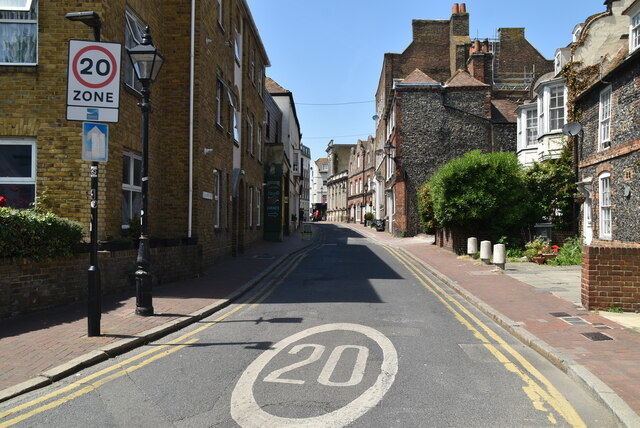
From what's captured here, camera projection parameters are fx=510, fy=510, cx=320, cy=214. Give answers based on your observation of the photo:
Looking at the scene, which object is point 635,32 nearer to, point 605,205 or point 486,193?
point 605,205

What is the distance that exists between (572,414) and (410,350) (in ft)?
8.23

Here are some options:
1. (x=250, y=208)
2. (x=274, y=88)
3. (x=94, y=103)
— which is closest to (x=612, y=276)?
(x=94, y=103)

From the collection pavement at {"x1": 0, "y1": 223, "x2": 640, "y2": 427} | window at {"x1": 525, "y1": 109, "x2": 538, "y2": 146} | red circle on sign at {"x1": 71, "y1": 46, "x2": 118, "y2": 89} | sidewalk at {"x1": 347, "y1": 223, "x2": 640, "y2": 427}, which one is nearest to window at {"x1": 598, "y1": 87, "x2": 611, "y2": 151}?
sidewalk at {"x1": 347, "y1": 223, "x2": 640, "y2": 427}

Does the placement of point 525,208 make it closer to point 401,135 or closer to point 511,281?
point 511,281

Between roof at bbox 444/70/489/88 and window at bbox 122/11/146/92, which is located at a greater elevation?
roof at bbox 444/70/489/88

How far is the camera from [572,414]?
4.73 m

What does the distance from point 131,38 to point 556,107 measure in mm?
18909

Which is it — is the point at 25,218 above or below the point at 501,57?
below

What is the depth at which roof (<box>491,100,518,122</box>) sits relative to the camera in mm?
36125

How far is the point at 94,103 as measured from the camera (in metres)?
7.47

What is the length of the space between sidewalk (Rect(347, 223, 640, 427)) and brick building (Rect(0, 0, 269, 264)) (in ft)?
26.7

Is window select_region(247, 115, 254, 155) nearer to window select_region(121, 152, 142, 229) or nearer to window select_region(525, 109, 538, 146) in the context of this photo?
window select_region(121, 152, 142, 229)

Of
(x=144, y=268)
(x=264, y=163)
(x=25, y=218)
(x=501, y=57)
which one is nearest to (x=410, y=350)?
(x=144, y=268)

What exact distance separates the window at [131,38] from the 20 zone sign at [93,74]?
201 inches
